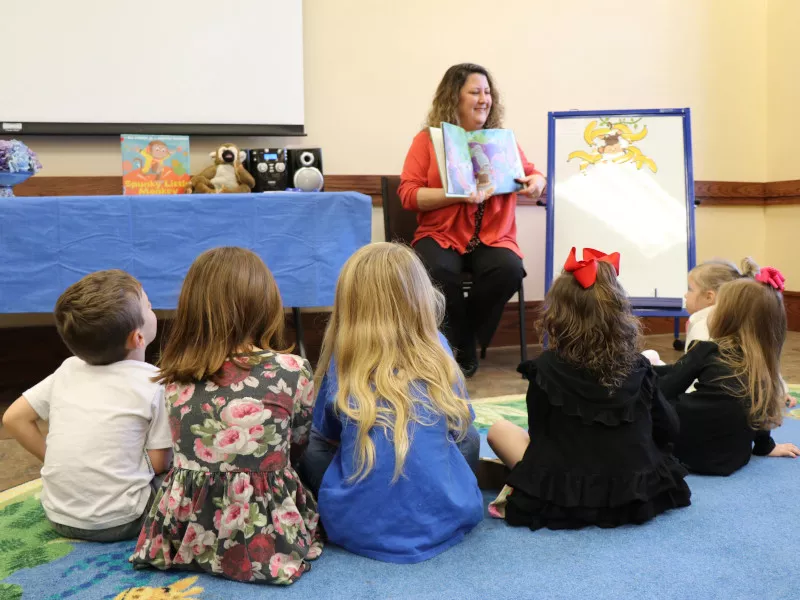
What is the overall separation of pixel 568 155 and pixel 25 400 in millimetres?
2542

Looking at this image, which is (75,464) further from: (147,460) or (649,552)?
(649,552)

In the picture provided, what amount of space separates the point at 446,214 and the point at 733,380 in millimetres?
1437

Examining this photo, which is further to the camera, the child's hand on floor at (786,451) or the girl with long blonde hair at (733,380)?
the child's hand on floor at (786,451)

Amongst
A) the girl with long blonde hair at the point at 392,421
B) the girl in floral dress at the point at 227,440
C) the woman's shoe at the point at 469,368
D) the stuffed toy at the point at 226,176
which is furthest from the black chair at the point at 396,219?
the girl in floral dress at the point at 227,440

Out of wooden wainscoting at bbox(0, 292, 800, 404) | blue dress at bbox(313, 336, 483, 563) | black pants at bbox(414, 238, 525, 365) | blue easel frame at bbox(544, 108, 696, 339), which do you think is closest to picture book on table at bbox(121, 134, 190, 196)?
wooden wainscoting at bbox(0, 292, 800, 404)

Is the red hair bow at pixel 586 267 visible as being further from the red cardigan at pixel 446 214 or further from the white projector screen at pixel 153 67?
the white projector screen at pixel 153 67

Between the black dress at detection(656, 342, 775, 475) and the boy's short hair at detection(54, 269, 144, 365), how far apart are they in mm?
1244

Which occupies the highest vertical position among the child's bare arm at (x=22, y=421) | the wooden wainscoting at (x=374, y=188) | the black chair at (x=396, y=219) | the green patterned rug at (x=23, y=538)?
the wooden wainscoting at (x=374, y=188)

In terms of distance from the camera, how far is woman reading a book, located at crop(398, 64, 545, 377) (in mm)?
2924

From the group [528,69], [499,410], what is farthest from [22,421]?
[528,69]

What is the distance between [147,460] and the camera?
1490 millimetres

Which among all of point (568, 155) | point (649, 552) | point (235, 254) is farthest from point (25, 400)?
point (568, 155)

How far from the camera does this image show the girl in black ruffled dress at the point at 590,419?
4.90 ft

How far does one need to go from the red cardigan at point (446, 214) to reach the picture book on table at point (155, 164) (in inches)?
34.2
